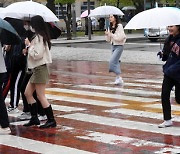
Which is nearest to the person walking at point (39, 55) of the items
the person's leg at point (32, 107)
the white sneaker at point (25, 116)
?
the person's leg at point (32, 107)

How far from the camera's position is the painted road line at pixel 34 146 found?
23.1ft

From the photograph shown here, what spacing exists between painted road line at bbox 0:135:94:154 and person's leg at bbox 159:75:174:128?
6.35ft

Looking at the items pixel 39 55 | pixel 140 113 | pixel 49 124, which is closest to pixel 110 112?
pixel 140 113

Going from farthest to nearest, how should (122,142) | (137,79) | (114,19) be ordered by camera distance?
(137,79), (114,19), (122,142)

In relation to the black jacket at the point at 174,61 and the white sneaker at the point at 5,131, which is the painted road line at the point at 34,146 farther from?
the black jacket at the point at 174,61

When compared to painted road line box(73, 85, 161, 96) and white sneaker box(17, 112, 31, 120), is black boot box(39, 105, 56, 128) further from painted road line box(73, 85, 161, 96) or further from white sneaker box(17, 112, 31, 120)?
painted road line box(73, 85, 161, 96)

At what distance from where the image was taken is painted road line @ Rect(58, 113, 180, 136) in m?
8.18

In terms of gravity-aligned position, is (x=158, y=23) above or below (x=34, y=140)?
above

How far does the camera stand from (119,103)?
430 inches

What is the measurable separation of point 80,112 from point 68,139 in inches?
86.4

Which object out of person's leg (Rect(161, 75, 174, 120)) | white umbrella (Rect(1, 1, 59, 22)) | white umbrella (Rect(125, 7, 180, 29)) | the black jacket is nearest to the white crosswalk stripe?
person's leg (Rect(161, 75, 174, 120))

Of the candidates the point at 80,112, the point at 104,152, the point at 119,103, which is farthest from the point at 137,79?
the point at 104,152

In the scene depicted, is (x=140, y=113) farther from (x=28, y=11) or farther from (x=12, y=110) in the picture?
(x=28, y=11)

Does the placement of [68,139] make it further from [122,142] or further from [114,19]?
[114,19]
